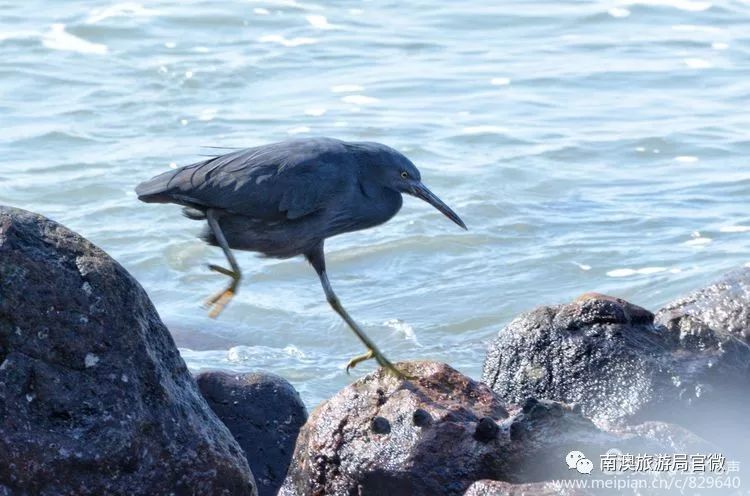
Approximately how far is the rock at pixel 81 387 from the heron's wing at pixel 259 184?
3.23 ft

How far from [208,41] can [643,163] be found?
5.17 metres

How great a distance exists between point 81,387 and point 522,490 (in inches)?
45.6

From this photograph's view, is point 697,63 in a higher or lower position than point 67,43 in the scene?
lower

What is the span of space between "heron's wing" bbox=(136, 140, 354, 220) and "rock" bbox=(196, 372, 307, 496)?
0.59 m

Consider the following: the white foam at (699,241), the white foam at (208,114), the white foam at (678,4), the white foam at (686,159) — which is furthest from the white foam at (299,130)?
the white foam at (678,4)

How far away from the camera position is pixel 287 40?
42.9ft

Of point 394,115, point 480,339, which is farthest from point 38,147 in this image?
point 480,339

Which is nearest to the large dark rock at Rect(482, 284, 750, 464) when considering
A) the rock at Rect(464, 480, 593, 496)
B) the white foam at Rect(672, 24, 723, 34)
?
the rock at Rect(464, 480, 593, 496)

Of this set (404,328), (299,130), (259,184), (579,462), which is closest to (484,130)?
(299,130)

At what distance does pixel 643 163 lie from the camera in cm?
1001

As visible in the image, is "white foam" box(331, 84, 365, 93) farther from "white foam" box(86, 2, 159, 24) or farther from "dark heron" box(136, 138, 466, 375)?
"dark heron" box(136, 138, 466, 375)

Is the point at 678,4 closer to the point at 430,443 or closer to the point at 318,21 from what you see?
the point at 318,21

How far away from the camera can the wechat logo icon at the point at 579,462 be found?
3299 millimetres

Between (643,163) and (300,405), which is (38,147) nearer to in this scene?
(643,163)
